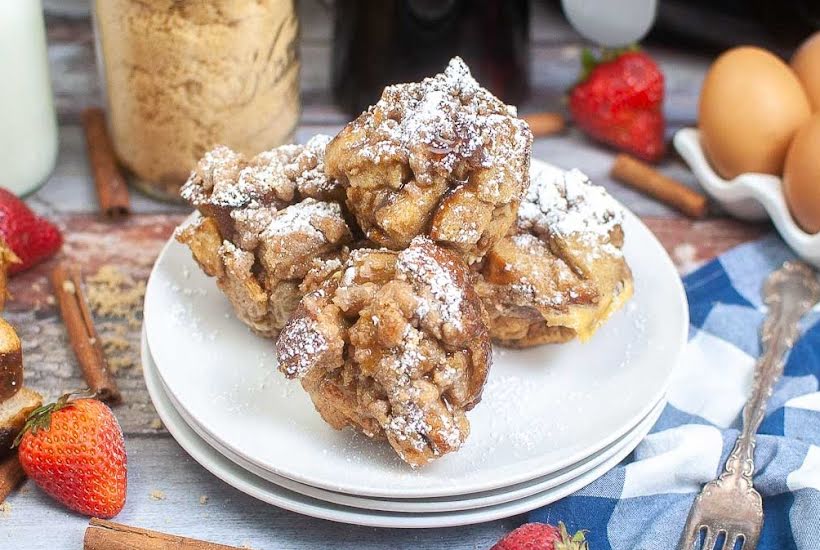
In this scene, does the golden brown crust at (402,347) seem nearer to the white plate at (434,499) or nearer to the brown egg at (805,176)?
the white plate at (434,499)

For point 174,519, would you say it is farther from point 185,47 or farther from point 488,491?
point 185,47

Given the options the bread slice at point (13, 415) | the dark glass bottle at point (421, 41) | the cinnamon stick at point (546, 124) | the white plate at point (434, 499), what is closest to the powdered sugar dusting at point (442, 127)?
the white plate at point (434, 499)

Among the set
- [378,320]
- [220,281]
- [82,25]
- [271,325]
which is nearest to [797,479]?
[378,320]

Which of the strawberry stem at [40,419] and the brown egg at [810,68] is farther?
the brown egg at [810,68]

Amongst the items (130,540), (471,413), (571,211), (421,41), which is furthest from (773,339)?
(130,540)

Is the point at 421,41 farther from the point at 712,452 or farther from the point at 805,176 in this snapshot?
the point at 712,452

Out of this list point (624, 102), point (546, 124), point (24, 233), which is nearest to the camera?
point (24, 233)
